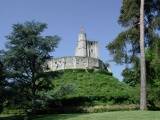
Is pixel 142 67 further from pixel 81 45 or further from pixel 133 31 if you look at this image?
pixel 81 45

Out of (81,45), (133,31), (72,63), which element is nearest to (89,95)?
(133,31)

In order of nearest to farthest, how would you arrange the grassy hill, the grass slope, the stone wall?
the grassy hill, the grass slope, the stone wall

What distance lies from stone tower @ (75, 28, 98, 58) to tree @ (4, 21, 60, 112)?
49184mm

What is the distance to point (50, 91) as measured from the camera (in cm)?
3303

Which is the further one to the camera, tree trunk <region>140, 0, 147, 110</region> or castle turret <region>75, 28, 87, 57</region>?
→ castle turret <region>75, 28, 87, 57</region>

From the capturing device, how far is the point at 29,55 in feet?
107

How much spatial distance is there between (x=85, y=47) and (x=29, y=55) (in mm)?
52470

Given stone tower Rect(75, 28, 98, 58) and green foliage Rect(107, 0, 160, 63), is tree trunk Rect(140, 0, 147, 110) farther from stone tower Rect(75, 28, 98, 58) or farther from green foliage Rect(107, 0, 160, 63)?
stone tower Rect(75, 28, 98, 58)

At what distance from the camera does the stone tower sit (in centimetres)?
8414

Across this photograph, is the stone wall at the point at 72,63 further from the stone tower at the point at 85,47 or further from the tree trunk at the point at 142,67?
the tree trunk at the point at 142,67

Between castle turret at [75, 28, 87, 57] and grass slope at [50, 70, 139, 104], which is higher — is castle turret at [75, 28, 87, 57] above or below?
above

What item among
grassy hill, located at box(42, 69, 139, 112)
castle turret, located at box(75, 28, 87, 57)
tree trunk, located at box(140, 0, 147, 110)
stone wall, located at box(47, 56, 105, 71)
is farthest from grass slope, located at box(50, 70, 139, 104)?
castle turret, located at box(75, 28, 87, 57)

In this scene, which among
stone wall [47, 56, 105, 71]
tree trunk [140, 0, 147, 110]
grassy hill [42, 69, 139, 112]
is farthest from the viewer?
stone wall [47, 56, 105, 71]

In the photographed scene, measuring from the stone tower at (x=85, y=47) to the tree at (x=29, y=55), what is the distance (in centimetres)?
4918
